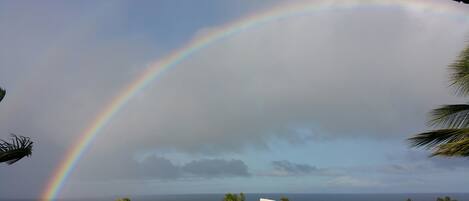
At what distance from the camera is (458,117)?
9547 millimetres

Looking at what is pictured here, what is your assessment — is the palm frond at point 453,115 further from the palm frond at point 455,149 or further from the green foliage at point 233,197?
the green foliage at point 233,197

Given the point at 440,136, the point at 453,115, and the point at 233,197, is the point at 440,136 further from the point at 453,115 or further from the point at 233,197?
the point at 233,197

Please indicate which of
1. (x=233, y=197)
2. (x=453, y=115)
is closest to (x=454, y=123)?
(x=453, y=115)

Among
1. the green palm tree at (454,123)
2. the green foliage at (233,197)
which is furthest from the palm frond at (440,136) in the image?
the green foliage at (233,197)

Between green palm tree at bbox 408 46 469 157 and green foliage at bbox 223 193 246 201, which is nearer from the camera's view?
green palm tree at bbox 408 46 469 157

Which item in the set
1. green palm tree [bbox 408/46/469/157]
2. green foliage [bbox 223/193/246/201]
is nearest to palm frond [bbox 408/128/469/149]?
green palm tree [bbox 408/46/469/157]

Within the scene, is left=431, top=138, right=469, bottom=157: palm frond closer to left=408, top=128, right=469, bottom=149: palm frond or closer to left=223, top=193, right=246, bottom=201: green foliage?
left=408, top=128, right=469, bottom=149: palm frond

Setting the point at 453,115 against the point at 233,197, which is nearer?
the point at 453,115

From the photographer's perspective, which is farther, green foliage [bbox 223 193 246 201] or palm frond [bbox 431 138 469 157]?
green foliage [bbox 223 193 246 201]

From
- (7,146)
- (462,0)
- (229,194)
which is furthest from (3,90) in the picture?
(229,194)

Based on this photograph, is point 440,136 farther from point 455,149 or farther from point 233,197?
point 233,197

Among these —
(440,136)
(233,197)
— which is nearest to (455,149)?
(440,136)

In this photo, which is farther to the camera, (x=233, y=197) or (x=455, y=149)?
(x=233, y=197)

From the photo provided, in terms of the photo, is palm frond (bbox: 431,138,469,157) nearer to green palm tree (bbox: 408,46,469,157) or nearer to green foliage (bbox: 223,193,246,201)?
green palm tree (bbox: 408,46,469,157)
